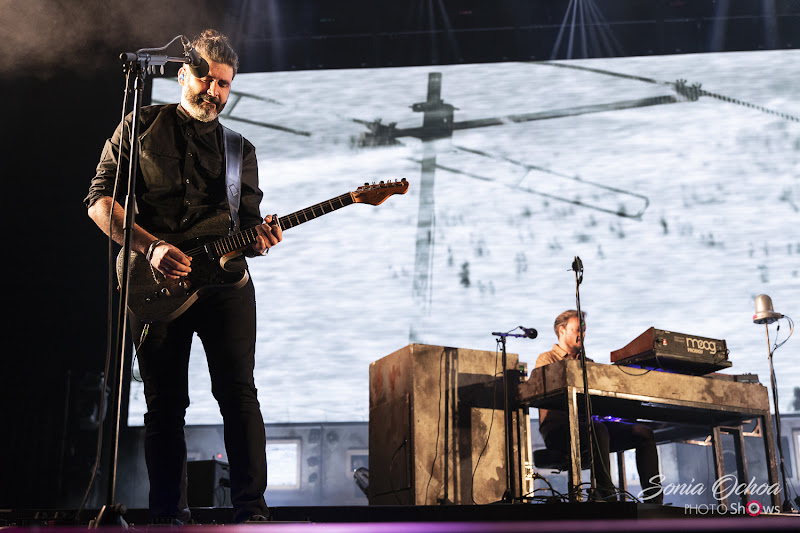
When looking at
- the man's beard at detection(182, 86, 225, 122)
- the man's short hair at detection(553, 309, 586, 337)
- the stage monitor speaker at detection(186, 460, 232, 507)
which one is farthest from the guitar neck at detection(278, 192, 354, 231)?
the stage monitor speaker at detection(186, 460, 232, 507)

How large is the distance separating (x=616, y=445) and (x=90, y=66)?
16.0 ft

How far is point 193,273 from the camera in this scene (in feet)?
7.53

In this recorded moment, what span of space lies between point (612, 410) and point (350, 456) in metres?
3.06

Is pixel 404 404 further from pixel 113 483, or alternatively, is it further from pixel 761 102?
pixel 761 102

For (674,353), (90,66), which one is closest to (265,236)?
(674,353)

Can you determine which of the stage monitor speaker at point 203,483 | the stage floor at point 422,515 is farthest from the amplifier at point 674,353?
the stage monitor speaker at point 203,483

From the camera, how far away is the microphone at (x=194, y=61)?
2.08 metres

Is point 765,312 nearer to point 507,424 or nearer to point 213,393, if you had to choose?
point 507,424

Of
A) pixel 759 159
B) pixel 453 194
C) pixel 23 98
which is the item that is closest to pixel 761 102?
pixel 759 159

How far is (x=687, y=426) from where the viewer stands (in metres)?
4.16

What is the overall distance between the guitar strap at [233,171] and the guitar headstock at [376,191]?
46cm

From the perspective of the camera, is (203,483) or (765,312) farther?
(203,483)

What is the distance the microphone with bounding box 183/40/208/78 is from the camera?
2.08 meters

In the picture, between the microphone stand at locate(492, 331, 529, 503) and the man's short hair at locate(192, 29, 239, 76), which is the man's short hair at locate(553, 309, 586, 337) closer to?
the microphone stand at locate(492, 331, 529, 503)
